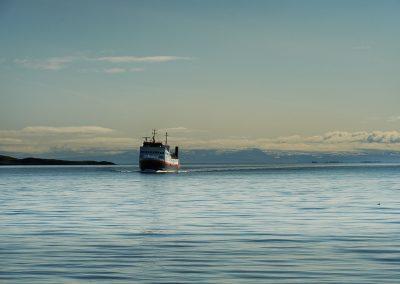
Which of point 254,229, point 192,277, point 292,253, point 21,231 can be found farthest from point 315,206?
point 192,277

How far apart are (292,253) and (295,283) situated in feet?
22.5

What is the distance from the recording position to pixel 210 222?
44.4 metres

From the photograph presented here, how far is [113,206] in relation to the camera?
207 ft

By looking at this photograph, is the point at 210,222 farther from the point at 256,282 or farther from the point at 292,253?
the point at 256,282

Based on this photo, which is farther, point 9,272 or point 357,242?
point 357,242

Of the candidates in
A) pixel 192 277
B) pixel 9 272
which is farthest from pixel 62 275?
pixel 192 277

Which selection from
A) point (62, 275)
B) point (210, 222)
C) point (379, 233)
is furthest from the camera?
point (210, 222)

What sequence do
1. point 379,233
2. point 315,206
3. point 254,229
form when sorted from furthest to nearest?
point 315,206 → point 254,229 → point 379,233

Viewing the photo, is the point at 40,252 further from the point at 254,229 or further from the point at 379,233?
the point at 379,233

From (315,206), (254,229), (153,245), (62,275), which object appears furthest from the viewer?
(315,206)

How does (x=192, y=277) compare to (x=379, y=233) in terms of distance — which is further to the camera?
(x=379, y=233)

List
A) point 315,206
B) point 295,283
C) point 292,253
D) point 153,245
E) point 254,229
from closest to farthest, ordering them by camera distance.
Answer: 1. point 295,283
2. point 292,253
3. point 153,245
4. point 254,229
5. point 315,206

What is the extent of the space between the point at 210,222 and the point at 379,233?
10.4 metres

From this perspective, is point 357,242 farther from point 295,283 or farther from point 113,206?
point 113,206
